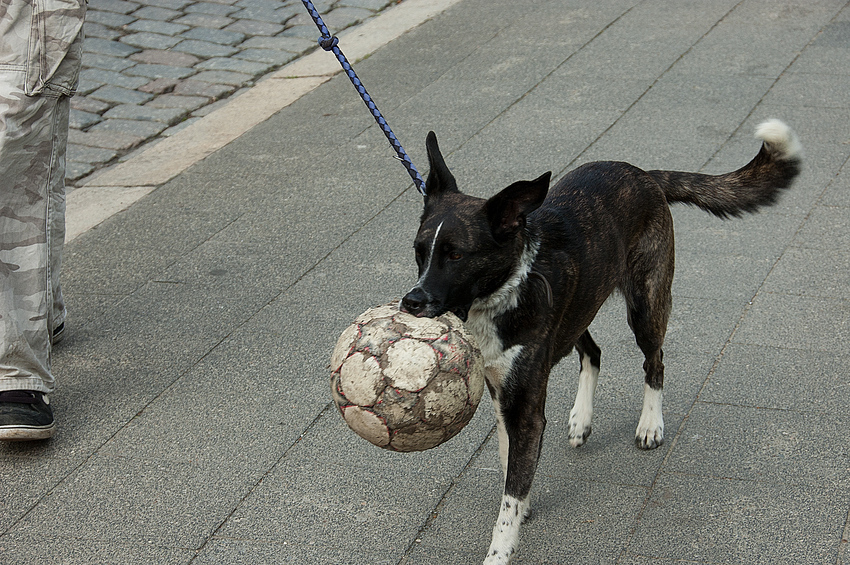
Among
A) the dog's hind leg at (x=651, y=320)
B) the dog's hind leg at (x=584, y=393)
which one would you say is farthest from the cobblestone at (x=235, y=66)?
the dog's hind leg at (x=651, y=320)

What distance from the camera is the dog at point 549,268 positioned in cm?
316

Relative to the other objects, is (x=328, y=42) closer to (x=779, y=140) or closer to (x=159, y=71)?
(x=779, y=140)

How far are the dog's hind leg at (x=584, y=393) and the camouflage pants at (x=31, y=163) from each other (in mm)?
2415

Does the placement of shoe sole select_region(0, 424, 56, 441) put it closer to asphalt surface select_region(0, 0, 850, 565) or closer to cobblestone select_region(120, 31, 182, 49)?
asphalt surface select_region(0, 0, 850, 565)

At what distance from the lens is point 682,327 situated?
4.77 metres

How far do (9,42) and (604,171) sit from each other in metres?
2.63

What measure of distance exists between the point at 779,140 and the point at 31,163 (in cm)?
328

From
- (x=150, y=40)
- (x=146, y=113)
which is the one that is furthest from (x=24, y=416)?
(x=150, y=40)

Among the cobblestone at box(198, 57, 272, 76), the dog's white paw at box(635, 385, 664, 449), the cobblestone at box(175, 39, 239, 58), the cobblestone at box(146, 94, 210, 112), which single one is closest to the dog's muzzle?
the dog's white paw at box(635, 385, 664, 449)

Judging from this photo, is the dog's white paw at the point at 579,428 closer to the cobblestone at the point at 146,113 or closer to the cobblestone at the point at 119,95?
the cobblestone at the point at 146,113

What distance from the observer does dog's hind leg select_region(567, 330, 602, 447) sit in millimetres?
4012

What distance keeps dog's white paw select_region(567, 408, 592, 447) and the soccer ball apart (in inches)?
42.3

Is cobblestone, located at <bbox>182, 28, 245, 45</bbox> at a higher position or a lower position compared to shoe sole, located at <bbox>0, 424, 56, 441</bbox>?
lower

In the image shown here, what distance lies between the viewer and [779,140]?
13.1 feet
